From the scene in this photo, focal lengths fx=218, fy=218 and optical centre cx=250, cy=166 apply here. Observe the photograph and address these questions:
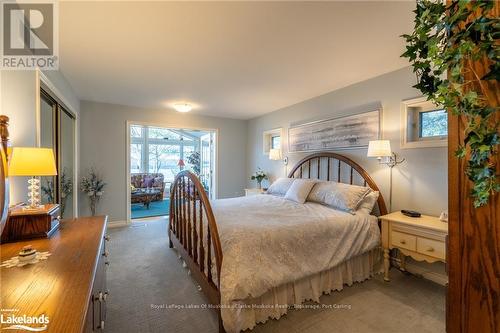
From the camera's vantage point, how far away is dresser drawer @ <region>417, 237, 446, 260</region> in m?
1.95

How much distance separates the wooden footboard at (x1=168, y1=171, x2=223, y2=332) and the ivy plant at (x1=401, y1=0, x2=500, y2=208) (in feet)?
4.88

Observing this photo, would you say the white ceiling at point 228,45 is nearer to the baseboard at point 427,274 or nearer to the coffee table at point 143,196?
the baseboard at point 427,274

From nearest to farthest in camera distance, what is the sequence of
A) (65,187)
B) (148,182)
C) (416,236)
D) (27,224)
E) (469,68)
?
(469,68) → (27,224) → (416,236) → (65,187) → (148,182)

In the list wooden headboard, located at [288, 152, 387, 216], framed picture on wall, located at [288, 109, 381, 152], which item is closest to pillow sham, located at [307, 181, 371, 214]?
wooden headboard, located at [288, 152, 387, 216]

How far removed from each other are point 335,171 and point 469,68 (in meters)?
2.84

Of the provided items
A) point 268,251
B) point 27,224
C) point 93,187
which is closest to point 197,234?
point 268,251

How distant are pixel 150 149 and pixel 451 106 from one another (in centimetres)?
843

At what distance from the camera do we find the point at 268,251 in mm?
1795

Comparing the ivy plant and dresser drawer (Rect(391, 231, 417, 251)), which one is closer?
the ivy plant

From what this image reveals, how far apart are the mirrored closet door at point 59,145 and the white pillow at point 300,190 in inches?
116

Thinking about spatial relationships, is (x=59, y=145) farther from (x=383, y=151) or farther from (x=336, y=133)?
(x=383, y=151)

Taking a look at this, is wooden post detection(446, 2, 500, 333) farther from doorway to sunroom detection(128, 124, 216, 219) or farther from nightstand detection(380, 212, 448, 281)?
doorway to sunroom detection(128, 124, 216, 219)

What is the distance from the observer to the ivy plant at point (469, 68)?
598 millimetres

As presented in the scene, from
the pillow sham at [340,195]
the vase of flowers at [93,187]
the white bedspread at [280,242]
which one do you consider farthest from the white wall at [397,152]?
the vase of flowers at [93,187]
